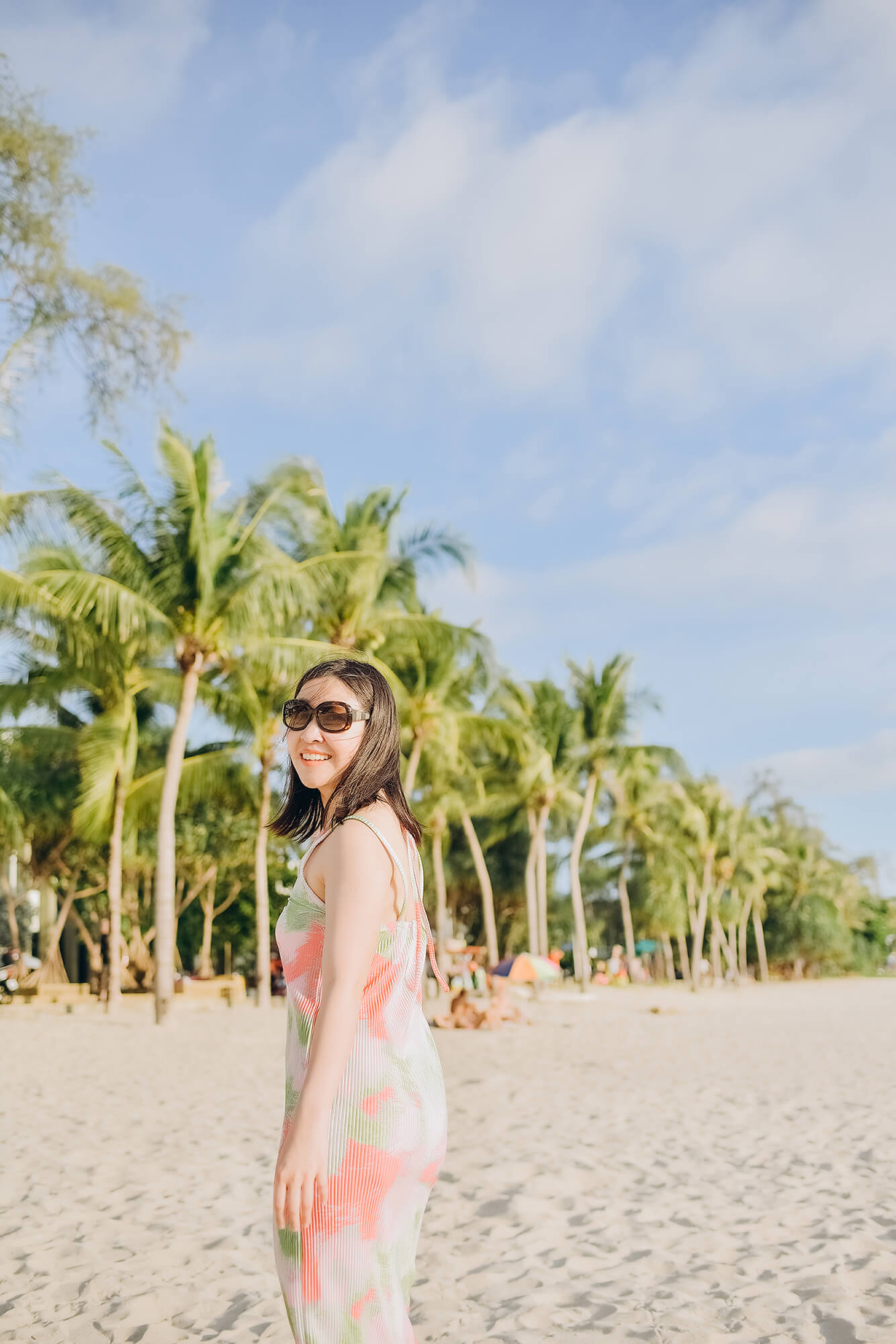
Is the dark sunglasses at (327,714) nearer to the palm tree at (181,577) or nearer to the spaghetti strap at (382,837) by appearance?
the spaghetti strap at (382,837)

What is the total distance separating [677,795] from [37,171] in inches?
1433

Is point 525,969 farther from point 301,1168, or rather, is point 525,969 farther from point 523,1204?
point 301,1168

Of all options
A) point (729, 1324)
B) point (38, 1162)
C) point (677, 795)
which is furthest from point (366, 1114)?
point (677, 795)

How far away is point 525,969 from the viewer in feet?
70.5

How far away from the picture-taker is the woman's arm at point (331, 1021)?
1.62 m

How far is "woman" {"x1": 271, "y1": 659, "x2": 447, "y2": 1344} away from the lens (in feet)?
5.36

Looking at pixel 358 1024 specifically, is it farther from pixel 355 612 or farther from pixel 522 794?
pixel 522 794

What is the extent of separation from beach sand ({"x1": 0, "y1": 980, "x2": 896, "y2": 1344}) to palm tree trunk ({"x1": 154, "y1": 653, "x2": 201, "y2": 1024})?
353 centimetres

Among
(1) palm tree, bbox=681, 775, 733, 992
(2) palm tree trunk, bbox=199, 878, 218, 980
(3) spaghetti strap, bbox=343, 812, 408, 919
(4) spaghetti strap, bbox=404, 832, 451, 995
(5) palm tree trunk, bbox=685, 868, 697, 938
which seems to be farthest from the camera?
(5) palm tree trunk, bbox=685, 868, 697, 938

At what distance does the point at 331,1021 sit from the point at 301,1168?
0.23 m

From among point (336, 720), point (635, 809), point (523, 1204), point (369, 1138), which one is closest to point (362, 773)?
point (336, 720)

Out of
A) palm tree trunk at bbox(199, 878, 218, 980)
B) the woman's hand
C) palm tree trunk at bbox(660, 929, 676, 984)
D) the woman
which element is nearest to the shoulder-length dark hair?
the woman

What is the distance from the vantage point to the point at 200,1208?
5367 mm

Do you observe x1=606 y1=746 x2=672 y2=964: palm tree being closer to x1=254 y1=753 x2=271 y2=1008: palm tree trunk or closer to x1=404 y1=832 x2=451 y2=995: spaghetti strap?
x1=254 y1=753 x2=271 y2=1008: palm tree trunk
